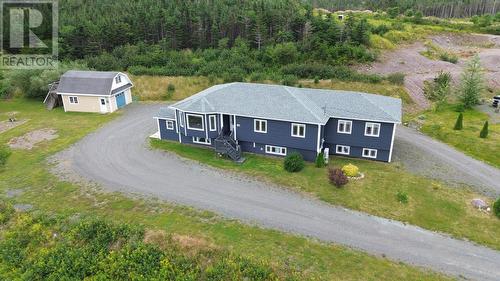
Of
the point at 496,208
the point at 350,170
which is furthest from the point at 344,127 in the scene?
the point at 496,208

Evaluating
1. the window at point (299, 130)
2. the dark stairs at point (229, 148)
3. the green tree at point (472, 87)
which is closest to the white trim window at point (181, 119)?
the dark stairs at point (229, 148)

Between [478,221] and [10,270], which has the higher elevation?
[478,221]

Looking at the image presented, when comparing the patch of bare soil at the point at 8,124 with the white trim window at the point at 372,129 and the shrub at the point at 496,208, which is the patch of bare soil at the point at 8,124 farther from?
the shrub at the point at 496,208

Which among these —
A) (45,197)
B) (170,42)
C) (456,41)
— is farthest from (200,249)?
(456,41)

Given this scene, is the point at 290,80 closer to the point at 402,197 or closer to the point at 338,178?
the point at 338,178

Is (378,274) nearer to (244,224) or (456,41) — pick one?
(244,224)
